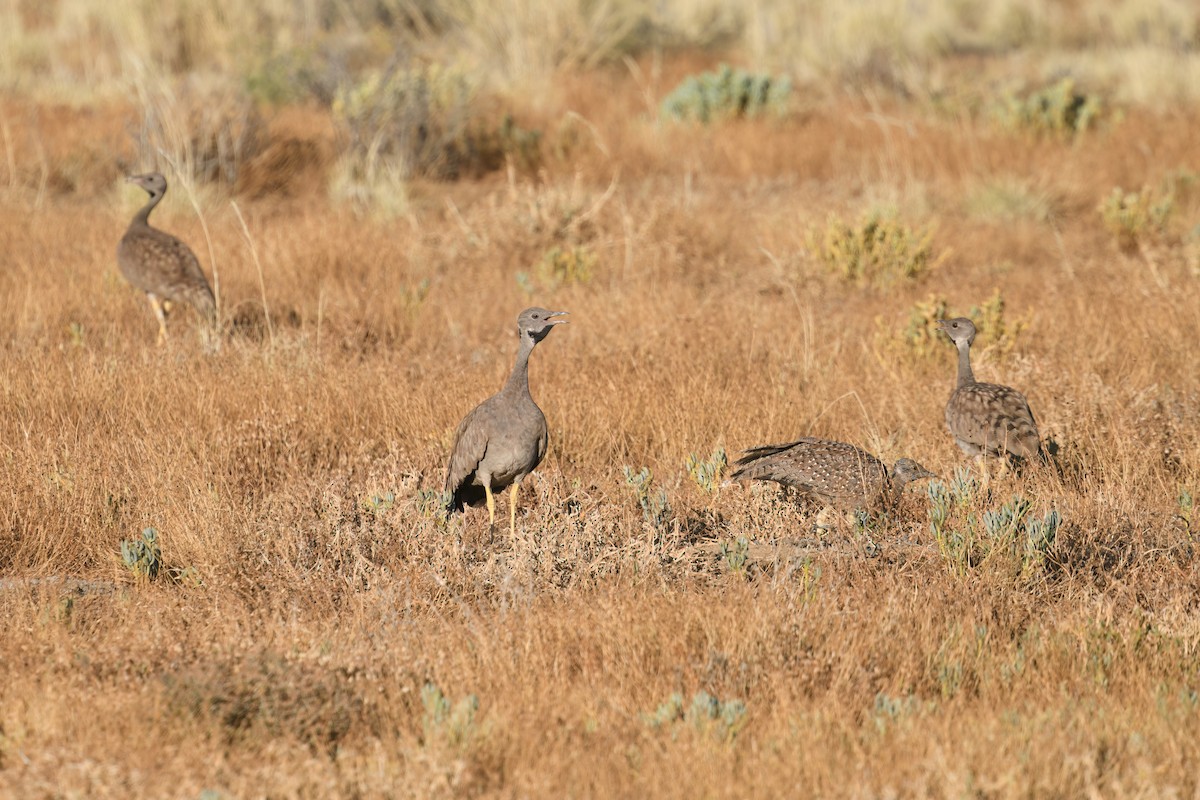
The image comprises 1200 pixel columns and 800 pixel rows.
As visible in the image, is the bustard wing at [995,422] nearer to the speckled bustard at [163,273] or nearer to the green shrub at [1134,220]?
the speckled bustard at [163,273]

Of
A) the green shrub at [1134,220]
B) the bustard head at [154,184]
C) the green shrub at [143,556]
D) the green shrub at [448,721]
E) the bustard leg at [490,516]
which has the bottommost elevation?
the green shrub at [1134,220]

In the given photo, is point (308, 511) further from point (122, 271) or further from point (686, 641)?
point (122, 271)

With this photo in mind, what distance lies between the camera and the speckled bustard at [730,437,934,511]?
566cm

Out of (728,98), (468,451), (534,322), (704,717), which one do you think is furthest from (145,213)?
(728,98)

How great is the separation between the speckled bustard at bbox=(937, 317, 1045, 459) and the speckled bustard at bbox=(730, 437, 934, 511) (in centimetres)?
41

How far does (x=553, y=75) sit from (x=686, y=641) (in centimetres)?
1330

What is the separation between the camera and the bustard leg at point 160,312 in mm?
8195

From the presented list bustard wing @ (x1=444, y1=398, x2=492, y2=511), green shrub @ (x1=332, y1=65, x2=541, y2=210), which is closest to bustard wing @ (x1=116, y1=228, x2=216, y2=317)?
green shrub @ (x1=332, y1=65, x2=541, y2=210)

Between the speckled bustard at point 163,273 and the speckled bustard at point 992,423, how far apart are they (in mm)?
4581

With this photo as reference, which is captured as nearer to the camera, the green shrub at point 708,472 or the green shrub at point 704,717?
the green shrub at point 704,717

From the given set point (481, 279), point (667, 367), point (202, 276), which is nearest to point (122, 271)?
point (202, 276)

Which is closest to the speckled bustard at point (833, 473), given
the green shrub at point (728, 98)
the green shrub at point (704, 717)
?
the green shrub at point (704, 717)

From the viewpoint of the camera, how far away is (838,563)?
5.00 meters

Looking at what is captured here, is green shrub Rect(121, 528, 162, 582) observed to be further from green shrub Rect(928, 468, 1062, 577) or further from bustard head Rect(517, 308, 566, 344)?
green shrub Rect(928, 468, 1062, 577)
